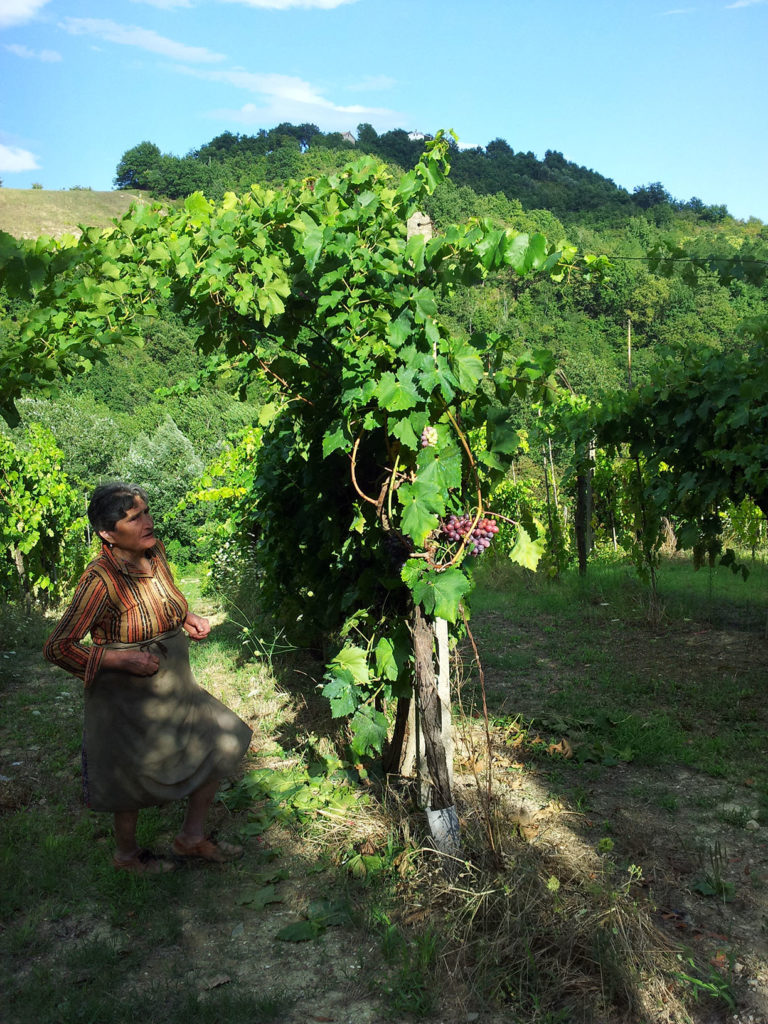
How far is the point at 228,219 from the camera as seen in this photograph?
10.1 ft

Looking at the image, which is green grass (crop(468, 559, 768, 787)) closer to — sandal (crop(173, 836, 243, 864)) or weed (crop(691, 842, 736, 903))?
weed (crop(691, 842, 736, 903))

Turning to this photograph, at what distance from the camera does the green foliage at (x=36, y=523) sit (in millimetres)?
7699

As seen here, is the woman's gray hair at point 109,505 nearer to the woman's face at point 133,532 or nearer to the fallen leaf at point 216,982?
the woman's face at point 133,532

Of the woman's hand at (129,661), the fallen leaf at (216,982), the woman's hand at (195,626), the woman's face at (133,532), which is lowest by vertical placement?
the fallen leaf at (216,982)

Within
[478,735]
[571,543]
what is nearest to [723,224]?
[571,543]

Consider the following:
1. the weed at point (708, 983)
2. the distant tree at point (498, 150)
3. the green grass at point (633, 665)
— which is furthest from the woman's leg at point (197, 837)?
the distant tree at point (498, 150)

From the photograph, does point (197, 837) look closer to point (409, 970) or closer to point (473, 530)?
point (409, 970)

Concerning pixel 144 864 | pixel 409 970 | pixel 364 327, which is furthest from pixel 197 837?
pixel 364 327

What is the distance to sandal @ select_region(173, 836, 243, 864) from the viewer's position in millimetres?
3209

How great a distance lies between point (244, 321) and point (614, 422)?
3.45m

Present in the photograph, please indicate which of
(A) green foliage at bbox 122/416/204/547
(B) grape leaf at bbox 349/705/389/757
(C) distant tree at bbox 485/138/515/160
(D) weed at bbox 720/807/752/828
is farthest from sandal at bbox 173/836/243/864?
(C) distant tree at bbox 485/138/515/160

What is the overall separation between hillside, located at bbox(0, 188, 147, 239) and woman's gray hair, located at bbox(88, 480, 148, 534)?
64.3 meters

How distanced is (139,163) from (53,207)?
25.6 feet

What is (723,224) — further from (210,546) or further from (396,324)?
(396,324)
